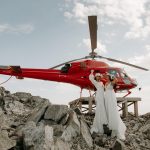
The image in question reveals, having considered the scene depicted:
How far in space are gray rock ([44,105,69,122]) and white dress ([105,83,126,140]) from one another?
1.66 metres

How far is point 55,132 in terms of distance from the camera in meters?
10.7

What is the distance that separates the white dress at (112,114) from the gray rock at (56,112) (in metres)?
1.66

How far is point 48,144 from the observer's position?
8.92 metres

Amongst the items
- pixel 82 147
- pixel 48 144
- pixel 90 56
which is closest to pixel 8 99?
pixel 90 56

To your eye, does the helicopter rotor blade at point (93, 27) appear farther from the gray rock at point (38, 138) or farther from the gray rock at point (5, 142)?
the gray rock at point (5, 142)

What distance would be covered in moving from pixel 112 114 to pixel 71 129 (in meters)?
1.91

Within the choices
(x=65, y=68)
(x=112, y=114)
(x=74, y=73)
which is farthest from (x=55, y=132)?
(x=65, y=68)

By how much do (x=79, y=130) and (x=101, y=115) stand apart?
4.37 ft

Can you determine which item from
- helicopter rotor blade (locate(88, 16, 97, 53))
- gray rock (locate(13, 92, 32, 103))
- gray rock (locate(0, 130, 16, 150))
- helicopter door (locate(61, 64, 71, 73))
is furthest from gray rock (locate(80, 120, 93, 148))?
helicopter door (locate(61, 64, 71, 73))

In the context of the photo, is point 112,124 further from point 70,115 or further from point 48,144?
point 48,144

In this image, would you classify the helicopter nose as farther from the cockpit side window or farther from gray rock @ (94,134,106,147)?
gray rock @ (94,134,106,147)

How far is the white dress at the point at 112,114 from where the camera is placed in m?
12.0

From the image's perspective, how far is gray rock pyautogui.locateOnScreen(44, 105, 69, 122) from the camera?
11605 millimetres

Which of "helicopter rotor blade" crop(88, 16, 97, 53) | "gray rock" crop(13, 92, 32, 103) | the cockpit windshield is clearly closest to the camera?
"helicopter rotor blade" crop(88, 16, 97, 53)
